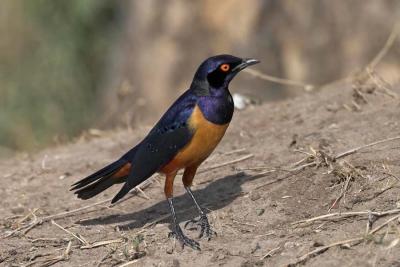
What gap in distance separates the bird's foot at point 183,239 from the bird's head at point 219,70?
→ 0.96m

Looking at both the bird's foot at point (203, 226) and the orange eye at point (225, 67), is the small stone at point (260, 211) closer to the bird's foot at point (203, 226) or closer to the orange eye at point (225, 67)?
the bird's foot at point (203, 226)

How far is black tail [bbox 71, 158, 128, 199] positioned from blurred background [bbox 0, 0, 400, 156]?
4.57m

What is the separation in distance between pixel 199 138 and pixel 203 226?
575 millimetres

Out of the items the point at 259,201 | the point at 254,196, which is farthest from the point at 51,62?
the point at 259,201

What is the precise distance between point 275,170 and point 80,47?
9.21m

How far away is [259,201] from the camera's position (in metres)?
6.02

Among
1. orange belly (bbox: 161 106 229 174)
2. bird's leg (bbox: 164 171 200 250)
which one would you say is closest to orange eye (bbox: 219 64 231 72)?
orange belly (bbox: 161 106 229 174)

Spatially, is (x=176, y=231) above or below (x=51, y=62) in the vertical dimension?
below

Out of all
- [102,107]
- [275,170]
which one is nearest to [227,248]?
[275,170]

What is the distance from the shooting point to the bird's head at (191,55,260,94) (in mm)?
5785

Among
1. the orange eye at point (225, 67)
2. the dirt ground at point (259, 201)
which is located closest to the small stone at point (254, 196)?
the dirt ground at point (259, 201)

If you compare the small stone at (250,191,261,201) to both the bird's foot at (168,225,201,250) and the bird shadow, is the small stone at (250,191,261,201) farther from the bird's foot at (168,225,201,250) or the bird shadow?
the bird's foot at (168,225,201,250)

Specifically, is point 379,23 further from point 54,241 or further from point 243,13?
point 54,241

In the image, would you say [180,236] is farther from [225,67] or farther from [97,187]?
[225,67]
